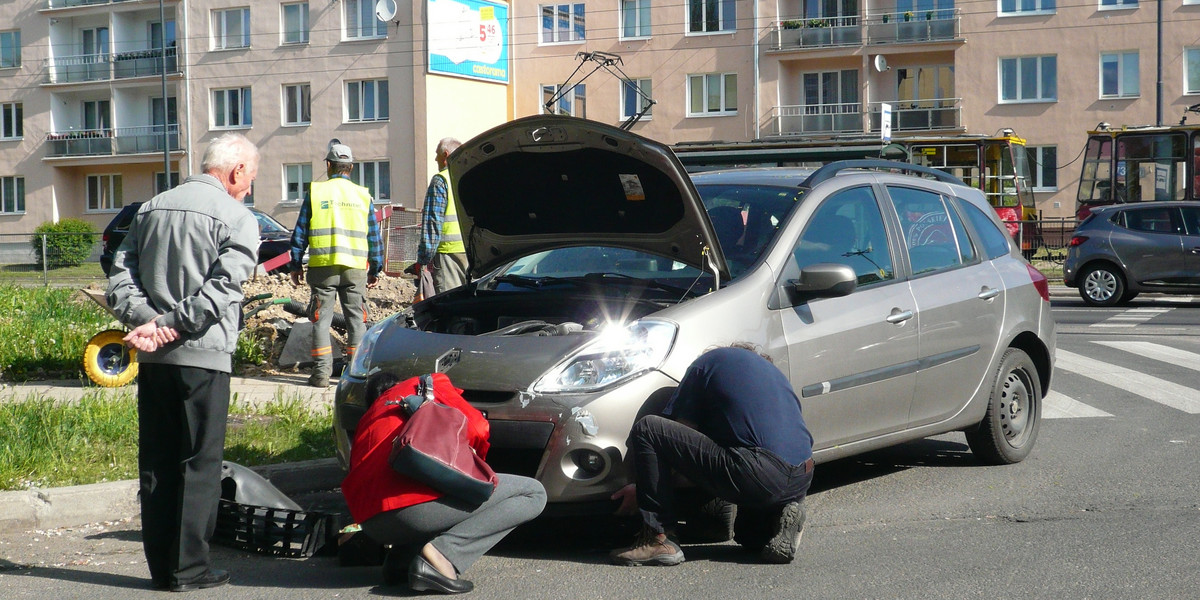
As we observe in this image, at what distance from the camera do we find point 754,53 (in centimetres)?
4331

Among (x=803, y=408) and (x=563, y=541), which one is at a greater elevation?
(x=803, y=408)

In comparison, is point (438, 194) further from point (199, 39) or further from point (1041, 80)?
point (199, 39)

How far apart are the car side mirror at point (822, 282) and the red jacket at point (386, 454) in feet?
5.68

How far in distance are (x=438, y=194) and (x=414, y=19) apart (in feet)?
118

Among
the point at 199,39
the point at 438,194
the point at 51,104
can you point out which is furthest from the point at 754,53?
the point at 438,194

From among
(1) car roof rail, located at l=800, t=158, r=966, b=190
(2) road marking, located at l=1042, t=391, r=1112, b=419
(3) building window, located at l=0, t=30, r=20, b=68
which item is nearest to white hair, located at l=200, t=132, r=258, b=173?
(1) car roof rail, located at l=800, t=158, r=966, b=190

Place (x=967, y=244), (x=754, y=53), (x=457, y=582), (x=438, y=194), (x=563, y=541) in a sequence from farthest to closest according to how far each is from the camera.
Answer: (x=754, y=53) → (x=438, y=194) → (x=967, y=244) → (x=563, y=541) → (x=457, y=582)

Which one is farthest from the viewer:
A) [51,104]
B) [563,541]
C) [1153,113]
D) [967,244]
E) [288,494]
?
[51,104]

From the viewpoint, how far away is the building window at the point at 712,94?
43.9m

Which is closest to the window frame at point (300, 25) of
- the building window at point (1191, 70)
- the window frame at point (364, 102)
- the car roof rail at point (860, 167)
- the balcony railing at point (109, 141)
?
the window frame at point (364, 102)

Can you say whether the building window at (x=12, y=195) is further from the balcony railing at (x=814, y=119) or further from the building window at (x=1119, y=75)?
the building window at (x=1119, y=75)

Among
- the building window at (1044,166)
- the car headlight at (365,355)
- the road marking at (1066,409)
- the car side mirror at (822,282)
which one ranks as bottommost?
the road marking at (1066,409)

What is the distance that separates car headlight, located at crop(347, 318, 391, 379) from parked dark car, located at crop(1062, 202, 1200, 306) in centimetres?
1664

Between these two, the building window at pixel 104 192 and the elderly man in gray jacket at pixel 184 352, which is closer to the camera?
the elderly man in gray jacket at pixel 184 352
